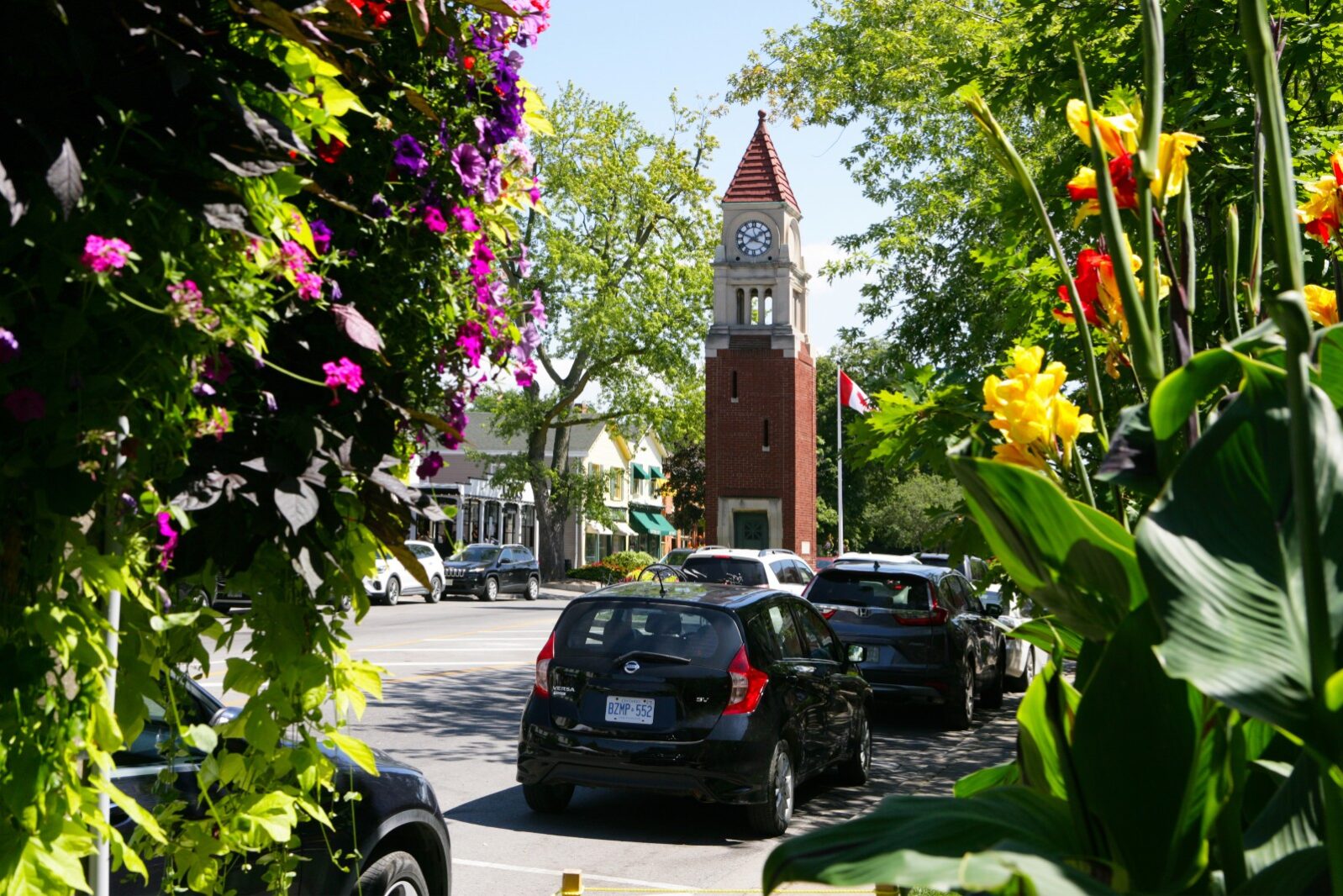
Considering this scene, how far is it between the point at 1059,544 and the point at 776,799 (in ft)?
24.7

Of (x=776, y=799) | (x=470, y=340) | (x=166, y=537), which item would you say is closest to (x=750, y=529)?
(x=776, y=799)

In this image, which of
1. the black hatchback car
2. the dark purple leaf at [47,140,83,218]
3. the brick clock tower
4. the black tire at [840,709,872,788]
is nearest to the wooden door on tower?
the brick clock tower

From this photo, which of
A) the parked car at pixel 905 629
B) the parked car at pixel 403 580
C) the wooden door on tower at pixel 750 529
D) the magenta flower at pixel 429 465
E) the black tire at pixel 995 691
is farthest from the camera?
the wooden door on tower at pixel 750 529

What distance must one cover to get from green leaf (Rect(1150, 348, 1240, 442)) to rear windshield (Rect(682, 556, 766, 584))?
67.7ft

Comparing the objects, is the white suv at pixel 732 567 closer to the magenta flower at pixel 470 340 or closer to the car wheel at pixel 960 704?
the car wheel at pixel 960 704

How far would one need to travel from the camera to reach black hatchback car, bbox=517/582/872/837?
8500mm

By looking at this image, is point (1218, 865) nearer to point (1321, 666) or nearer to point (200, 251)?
point (1321, 666)

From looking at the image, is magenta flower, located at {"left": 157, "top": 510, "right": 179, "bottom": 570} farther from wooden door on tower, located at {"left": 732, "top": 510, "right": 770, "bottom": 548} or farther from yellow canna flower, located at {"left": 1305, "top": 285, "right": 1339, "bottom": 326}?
wooden door on tower, located at {"left": 732, "top": 510, "right": 770, "bottom": 548}

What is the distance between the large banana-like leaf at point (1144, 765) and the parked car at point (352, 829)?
11.1 ft

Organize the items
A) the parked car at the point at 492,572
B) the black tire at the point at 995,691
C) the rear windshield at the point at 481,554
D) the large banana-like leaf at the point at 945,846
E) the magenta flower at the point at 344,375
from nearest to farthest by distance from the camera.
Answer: the large banana-like leaf at the point at 945,846 < the magenta flower at the point at 344,375 < the black tire at the point at 995,691 < the parked car at the point at 492,572 < the rear windshield at the point at 481,554

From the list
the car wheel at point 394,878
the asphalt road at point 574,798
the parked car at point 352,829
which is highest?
the parked car at point 352,829

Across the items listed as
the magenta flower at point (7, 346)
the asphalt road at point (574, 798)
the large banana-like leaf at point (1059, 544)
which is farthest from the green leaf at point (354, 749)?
the large banana-like leaf at point (1059, 544)

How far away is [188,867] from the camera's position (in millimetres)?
2967

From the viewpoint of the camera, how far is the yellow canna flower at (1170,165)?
183 cm
